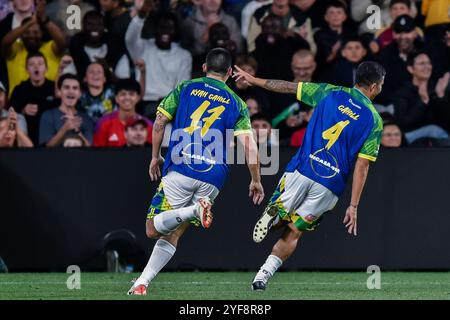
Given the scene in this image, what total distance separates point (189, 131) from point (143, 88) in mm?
5089

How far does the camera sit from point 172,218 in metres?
10.1

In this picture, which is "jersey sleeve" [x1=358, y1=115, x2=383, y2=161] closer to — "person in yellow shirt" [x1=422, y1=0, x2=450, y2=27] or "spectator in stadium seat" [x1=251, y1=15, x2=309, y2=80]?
"spectator in stadium seat" [x1=251, y1=15, x2=309, y2=80]

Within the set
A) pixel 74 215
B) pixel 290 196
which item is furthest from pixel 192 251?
pixel 290 196

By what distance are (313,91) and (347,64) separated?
182 inches

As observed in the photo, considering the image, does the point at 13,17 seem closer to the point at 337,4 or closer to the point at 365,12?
the point at 337,4

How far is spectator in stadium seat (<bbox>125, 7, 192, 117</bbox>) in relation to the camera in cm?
1535

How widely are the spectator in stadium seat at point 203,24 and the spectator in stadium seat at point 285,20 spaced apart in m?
0.21

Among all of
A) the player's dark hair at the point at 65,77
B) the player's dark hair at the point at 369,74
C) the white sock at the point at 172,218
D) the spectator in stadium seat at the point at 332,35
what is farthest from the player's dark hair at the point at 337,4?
the white sock at the point at 172,218

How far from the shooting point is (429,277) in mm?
13000

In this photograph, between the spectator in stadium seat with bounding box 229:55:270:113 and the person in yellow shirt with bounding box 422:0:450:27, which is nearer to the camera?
the spectator in stadium seat with bounding box 229:55:270:113

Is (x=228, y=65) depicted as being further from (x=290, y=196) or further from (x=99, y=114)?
(x=99, y=114)

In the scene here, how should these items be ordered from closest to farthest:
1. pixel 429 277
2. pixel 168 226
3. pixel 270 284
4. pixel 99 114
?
pixel 168 226 → pixel 270 284 → pixel 429 277 → pixel 99 114

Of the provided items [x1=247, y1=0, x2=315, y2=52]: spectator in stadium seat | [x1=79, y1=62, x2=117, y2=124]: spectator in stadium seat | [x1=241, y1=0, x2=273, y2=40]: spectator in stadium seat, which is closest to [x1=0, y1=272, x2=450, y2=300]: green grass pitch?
[x1=79, y1=62, x2=117, y2=124]: spectator in stadium seat

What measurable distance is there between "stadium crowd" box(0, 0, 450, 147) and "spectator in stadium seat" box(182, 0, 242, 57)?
0.02 m
